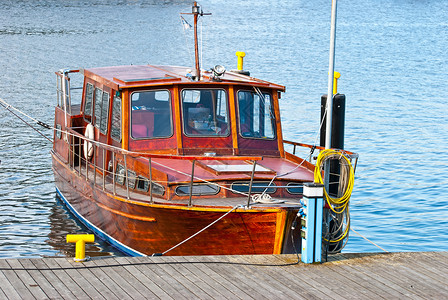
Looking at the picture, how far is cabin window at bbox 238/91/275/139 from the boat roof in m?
0.26

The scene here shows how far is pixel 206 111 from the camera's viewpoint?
13438 millimetres

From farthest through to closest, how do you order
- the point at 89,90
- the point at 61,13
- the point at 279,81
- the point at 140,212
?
the point at 61,13 < the point at 279,81 < the point at 89,90 < the point at 140,212

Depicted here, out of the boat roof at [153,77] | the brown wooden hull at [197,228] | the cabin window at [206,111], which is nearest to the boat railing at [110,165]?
the brown wooden hull at [197,228]

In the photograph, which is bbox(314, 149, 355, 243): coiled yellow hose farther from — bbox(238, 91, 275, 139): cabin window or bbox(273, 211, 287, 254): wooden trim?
bbox(238, 91, 275, 139): cabin window

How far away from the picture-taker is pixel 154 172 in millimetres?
12320

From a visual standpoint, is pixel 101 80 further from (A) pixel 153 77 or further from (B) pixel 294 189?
(B) pixel 294 189

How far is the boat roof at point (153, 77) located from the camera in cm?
1327

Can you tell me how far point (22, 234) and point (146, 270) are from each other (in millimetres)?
7491

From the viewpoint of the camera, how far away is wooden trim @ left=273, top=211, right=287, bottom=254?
10859 mm

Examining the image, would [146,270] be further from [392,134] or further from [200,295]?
[392,134]

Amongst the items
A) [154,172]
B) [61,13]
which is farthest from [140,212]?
[61,13]

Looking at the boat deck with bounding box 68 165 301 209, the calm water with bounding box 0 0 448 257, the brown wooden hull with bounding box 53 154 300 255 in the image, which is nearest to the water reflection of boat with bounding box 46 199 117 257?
the calm water with bounding box 0 0 448 257

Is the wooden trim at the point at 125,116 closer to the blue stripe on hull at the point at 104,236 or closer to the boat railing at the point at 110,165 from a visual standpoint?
the boat railing at the point at 110,165

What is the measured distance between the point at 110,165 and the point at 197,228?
320cm
